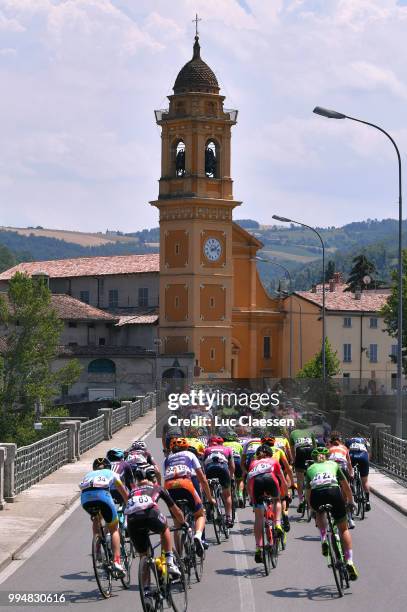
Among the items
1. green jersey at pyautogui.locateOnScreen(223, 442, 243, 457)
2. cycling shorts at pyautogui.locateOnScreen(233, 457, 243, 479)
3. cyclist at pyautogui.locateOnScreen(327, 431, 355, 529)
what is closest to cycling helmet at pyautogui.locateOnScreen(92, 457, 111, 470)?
cyclist at pyautogui.locateOnScreen(327, 431, 355, 529)

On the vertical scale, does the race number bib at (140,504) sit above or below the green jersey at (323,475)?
below

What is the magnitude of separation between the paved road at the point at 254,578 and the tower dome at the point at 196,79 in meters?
80.0

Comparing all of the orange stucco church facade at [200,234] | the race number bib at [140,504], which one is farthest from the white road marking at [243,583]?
the orange stucco church facade at [200,234]

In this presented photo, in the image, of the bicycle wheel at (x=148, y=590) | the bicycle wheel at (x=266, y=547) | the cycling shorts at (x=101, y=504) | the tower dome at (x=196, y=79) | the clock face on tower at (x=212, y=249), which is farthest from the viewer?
the tower dome at (x=196, y=79)

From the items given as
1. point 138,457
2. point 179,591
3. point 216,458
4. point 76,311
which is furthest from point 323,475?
point 76,311

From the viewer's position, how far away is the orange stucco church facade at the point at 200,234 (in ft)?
312

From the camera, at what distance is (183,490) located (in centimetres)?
1545

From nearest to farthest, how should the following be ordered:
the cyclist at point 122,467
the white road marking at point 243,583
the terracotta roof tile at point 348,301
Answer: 1. the white road marking at point 243,583
2. the cyclist at point 122,467
3. the terracotta roof tile at point 348,301

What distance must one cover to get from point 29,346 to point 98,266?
32408 millimetres

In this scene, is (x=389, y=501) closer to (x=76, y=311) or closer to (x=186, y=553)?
(x=186, y=553)

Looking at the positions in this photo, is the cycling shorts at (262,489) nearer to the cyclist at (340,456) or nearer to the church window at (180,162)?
the cyclist at (340,456)

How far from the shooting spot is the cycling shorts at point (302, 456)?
901 inches

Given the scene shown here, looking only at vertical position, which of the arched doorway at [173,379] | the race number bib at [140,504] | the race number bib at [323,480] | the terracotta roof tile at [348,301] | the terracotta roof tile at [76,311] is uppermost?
the terracotta roof tile at [348,301]

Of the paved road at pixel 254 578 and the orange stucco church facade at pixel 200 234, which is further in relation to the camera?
the orange stucco church facade at pixel 200 234
